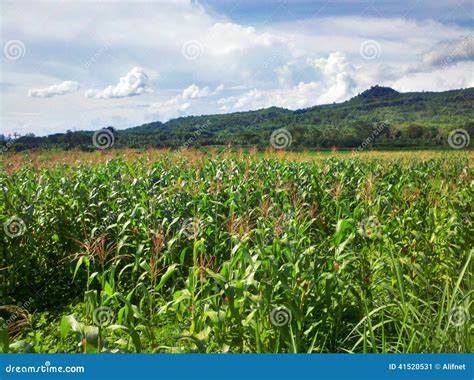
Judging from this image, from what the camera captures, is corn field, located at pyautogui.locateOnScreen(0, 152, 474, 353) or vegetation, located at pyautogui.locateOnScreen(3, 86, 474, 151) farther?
vegetation, located at pyautogui.locateOnScreen(3, 86, 474, 151)

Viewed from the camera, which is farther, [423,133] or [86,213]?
[423,133]

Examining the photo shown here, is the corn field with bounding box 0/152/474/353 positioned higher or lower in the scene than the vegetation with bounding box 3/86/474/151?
lower

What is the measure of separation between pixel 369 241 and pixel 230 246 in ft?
6.74

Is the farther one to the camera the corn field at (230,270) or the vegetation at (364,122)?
the vegetation at (364,122)

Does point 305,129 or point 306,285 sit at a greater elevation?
point 305,129

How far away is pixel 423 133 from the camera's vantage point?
54812 mm

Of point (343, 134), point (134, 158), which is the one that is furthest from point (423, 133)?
point (134, 158)

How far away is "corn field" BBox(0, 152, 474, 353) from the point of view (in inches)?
123

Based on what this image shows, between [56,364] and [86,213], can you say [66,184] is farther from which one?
[56,364]

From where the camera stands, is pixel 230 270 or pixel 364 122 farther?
pixel 364 122

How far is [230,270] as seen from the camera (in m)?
3.54

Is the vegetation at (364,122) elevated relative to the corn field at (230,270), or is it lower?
elevated

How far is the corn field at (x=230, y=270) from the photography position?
312 centimetres

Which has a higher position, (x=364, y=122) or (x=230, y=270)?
(x=364, y=122)
